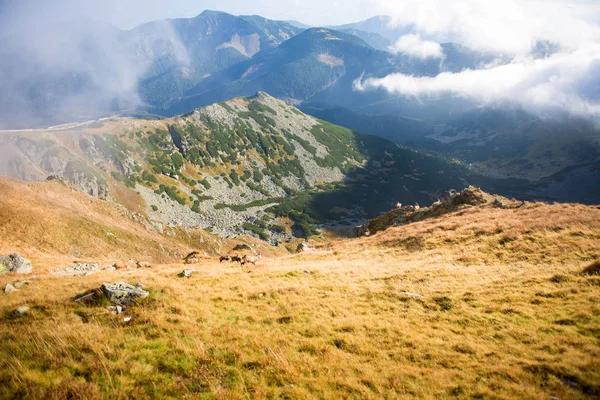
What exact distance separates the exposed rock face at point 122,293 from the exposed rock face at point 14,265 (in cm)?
1534

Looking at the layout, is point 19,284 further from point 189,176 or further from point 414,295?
point 189,176

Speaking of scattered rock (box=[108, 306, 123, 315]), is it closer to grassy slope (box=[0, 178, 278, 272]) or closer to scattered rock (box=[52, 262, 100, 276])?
scattered rock (box=[52, 262, 100, 276])

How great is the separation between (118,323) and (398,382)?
10.6m

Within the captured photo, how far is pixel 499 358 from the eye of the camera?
10438mm

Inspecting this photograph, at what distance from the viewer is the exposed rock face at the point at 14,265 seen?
23208 mm

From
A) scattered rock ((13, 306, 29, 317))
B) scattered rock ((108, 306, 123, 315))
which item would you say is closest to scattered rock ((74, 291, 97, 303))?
scattered rock ((108, 306, 123, 315))

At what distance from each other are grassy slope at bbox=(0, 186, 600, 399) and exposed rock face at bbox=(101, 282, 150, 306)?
0.64 m

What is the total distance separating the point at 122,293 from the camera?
1410 centimetres

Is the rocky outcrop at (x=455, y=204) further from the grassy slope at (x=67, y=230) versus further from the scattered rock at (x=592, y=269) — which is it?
the grassy slope at (x=67, y=230)

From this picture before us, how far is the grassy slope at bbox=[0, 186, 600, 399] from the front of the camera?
8.82 meters

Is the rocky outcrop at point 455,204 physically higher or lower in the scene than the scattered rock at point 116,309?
lower

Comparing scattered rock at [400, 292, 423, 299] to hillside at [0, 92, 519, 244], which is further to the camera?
hillside at [0, 92, 519, 244]

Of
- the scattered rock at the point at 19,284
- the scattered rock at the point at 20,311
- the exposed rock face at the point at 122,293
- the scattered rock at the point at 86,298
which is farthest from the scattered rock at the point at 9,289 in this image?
the exposed rock face at the point at 122,293

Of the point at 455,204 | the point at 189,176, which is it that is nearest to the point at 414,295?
the point at 455,204
